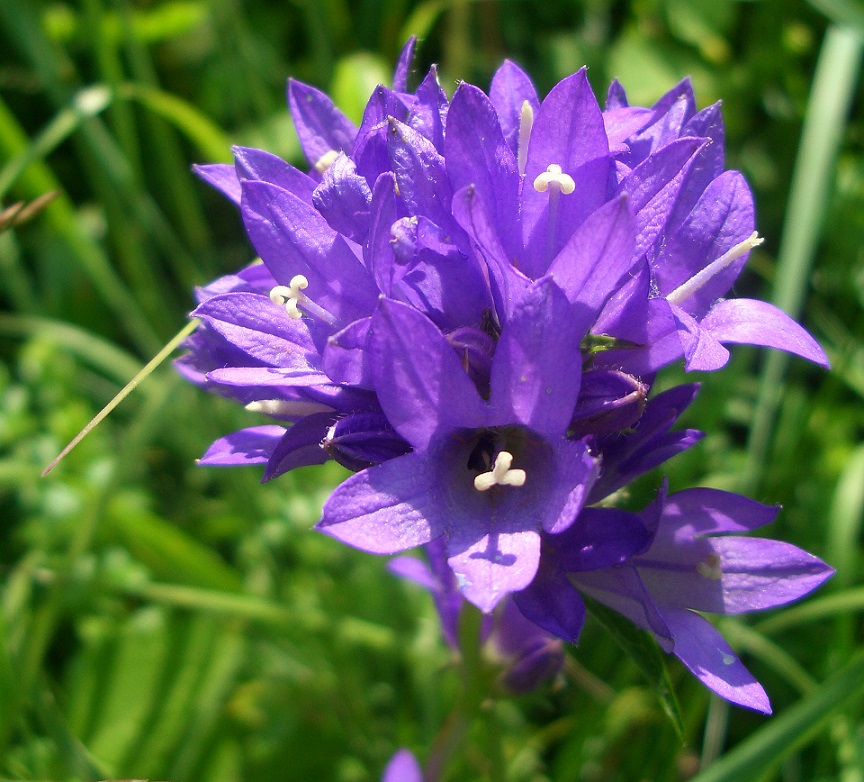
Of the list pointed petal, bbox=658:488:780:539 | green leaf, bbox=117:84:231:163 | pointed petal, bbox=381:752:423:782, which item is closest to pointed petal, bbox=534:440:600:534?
pointed petal, bbox=658:488:780:539

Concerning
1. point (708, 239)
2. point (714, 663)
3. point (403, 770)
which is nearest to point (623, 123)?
point (708, 239)

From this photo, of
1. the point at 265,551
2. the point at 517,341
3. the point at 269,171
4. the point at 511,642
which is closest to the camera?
the point at 517,341

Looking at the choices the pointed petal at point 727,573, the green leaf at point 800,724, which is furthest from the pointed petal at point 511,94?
the green leaf at point 800,724

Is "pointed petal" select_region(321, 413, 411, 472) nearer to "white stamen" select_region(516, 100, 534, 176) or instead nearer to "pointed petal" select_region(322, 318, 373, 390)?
"pointed petal" select_region(322, 318, 373, 390)

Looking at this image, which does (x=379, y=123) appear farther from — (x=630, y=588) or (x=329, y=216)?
(x=630, y=588)

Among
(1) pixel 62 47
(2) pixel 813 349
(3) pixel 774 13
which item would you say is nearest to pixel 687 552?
(2) pixel 813 349

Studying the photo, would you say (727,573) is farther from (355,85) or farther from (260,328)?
(355,85)
